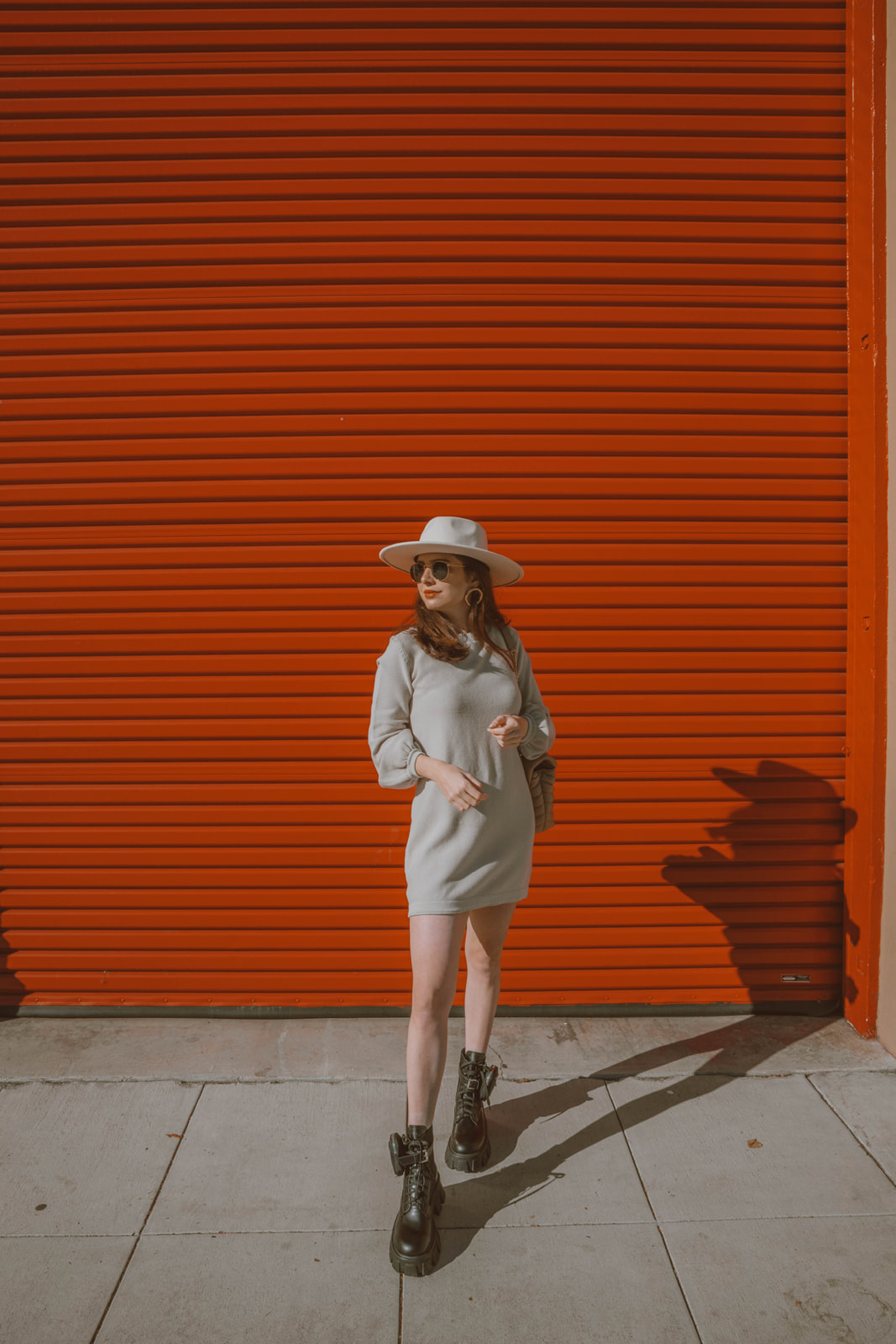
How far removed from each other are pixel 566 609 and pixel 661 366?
110cm

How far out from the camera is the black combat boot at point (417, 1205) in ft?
7.53

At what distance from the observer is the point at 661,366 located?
3.54 meters

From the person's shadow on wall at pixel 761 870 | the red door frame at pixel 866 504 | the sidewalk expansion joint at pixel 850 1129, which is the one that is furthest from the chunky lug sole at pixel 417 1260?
the red door frame at pixel 866 504

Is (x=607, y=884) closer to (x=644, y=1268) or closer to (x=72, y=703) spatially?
(x=644, y=1268)

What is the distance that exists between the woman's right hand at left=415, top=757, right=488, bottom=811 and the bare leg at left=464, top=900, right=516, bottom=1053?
1.56 feet

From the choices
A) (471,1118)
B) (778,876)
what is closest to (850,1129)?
(778,876)

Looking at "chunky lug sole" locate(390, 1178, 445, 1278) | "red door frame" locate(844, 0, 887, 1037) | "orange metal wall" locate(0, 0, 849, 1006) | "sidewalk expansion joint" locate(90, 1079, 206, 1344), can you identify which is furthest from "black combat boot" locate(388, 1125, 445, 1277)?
"red door frame" locate(844, 0, 887, 1037)

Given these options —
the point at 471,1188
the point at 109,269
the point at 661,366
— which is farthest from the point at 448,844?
the point at 109,269

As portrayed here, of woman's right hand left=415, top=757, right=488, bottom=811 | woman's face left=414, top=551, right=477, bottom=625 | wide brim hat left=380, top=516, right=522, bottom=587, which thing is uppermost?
wide brim hat left=380, top=516, right=522, bottom=587

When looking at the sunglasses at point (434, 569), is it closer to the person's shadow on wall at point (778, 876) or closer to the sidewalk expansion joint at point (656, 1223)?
the person's shadow on wall at point (778, 876)

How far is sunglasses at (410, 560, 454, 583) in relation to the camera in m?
2.53

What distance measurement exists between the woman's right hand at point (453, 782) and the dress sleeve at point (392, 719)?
0.20 feet

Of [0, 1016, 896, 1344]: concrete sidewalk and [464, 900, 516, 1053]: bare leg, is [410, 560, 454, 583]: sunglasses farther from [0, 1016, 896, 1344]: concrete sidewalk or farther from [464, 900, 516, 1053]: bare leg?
[0, 1016, 896, 1344]: concrete sidewalk

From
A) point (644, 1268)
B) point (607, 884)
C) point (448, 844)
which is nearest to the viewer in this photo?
point (644, 1268)
